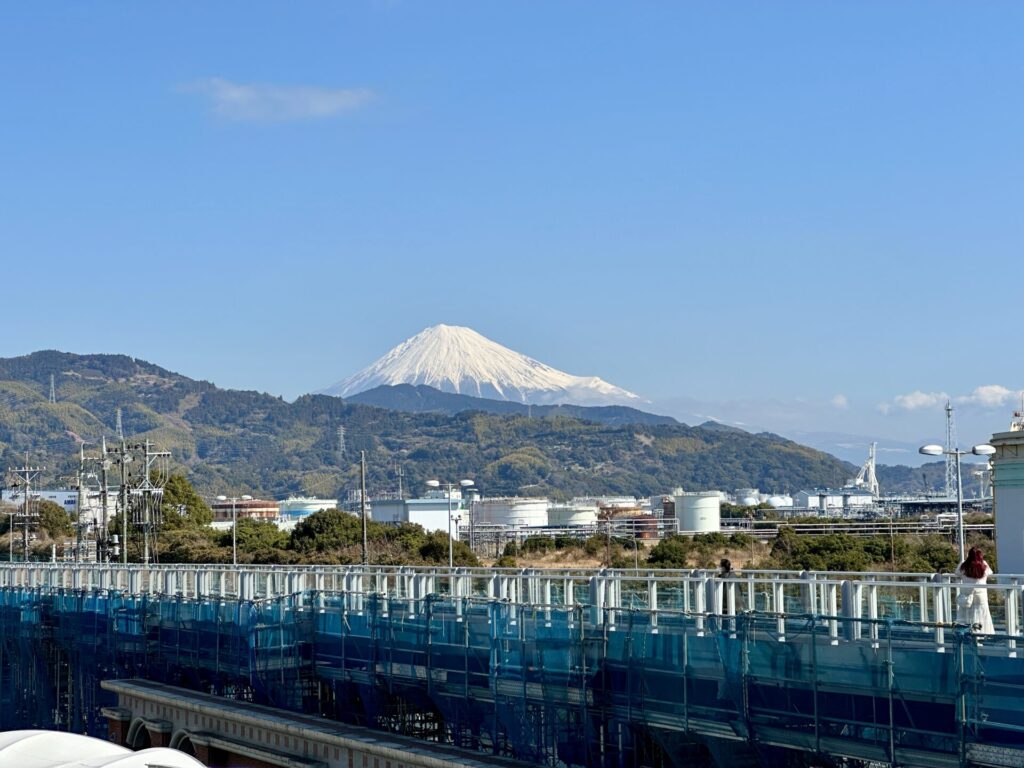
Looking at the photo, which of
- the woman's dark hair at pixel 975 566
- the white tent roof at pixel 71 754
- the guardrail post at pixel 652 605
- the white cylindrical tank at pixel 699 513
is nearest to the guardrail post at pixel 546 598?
the guardrail post at pixel 652 605

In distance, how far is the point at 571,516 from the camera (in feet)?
557

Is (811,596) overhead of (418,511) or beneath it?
beneath

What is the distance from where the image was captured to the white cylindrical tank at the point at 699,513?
121062 mm

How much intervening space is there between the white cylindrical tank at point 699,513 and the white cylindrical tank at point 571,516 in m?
40.2

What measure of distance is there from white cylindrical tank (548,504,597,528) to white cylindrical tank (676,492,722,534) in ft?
132

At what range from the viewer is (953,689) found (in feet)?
45.9

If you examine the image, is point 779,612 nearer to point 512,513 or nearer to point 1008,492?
point 1008,492

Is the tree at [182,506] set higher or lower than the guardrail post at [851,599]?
higher

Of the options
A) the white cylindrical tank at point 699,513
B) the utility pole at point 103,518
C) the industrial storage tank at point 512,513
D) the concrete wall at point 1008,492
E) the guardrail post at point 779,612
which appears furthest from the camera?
the industrial storage tank at point 512,513

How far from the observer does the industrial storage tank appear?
16975 centimetres

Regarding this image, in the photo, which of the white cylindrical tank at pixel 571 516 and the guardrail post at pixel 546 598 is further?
the white cylindrical tank at pixel 571 516

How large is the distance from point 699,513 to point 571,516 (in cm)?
4911

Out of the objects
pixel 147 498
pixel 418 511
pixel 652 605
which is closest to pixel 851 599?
pixel 652 605

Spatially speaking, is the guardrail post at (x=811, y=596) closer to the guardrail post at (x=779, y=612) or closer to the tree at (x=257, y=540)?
the guardrail post at (x=779, y=612)
